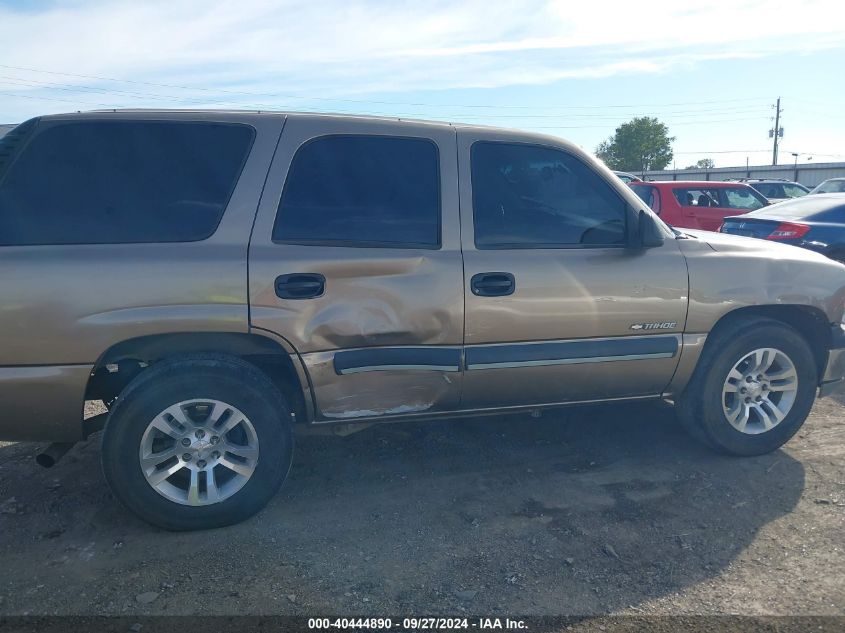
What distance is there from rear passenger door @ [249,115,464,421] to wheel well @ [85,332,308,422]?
141mm

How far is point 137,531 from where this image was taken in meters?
3.43

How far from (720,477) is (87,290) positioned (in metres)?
3.54

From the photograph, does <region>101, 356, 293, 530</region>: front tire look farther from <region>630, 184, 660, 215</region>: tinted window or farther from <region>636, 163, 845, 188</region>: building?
<region>636, 163, 845, 188</region>: building

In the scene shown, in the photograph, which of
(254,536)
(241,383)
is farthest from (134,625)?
(241,383)

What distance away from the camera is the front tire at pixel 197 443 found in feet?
10.6

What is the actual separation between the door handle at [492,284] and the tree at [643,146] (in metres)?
59.9

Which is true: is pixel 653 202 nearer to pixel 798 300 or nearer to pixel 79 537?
pixel 798 300

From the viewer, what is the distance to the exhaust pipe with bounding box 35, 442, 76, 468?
132 inches

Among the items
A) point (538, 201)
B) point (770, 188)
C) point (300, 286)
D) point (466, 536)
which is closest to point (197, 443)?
point (300, 286)

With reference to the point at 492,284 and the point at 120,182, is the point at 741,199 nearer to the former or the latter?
the point at 492,284

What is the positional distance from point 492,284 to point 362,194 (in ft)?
2.69

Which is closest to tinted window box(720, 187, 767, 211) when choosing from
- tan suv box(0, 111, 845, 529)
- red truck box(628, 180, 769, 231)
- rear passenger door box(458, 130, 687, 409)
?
red truck box(628, 180, 769, 231)

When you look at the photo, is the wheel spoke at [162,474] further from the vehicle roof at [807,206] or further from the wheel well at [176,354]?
the vehicle roof at [807,206]

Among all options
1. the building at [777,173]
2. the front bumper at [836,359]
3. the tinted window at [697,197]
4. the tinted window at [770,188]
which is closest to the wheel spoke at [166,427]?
the front bumper at [836,359]
